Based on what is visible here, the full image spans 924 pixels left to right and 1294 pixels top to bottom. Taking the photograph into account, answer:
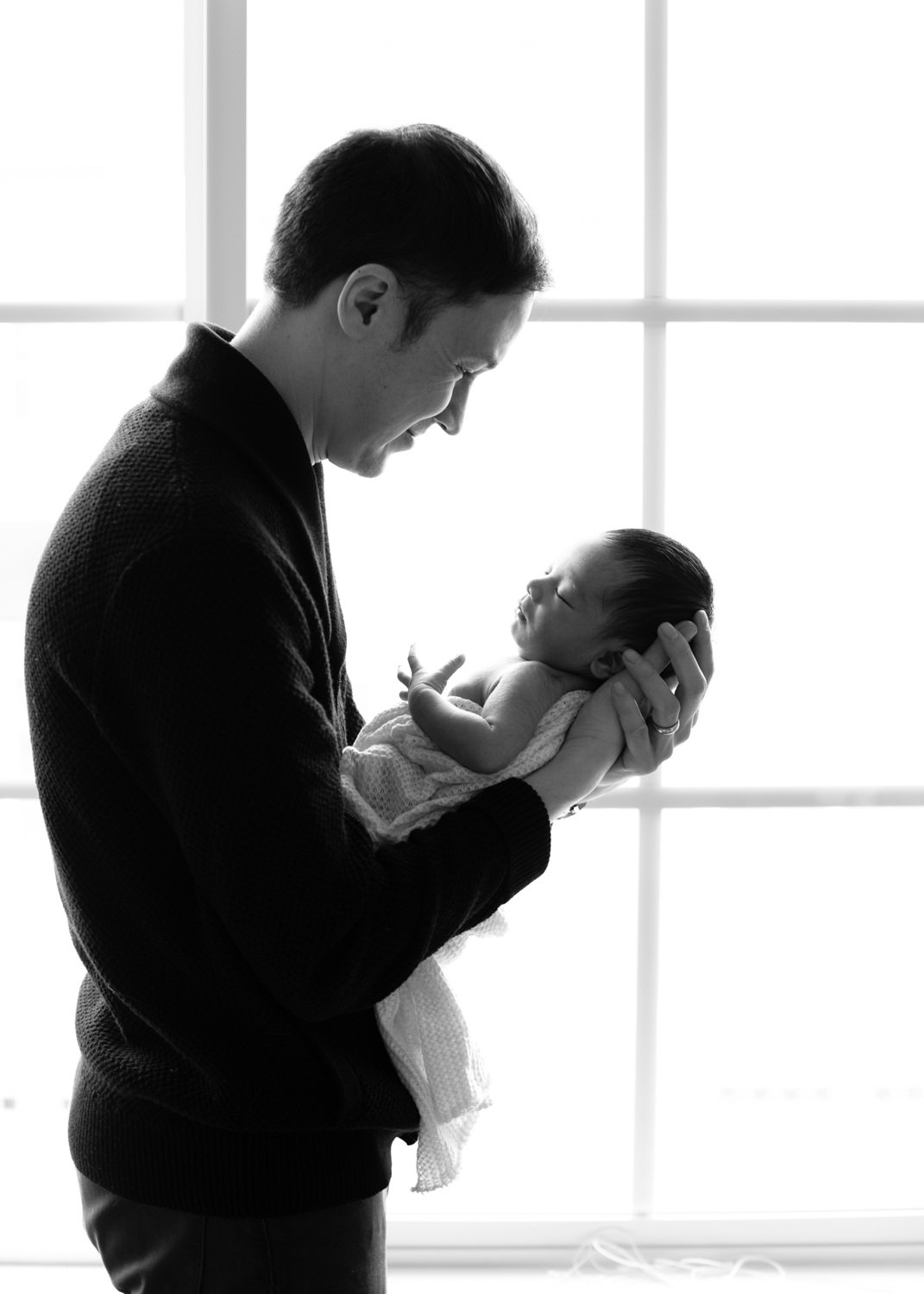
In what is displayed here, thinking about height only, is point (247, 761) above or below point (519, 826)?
above

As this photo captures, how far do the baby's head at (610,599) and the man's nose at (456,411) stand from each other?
25 centimetres

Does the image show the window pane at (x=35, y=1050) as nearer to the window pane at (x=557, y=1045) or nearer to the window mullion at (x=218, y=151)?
the window pane at (x=557, y=1045)

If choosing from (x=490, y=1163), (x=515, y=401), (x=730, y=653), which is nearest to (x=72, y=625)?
(x=515, y=401)

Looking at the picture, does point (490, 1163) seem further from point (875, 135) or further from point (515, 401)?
point (875, 135)

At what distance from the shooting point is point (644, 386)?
1921 mm

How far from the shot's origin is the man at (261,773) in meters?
0.97

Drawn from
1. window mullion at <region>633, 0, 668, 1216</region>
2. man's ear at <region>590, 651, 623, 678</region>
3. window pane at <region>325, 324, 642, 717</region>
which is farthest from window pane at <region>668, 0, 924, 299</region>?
man's ear at <region>590, 651, 623, 678</region>

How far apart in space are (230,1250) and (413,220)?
91cm

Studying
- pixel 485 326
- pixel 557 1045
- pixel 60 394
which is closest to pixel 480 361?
pixel 485 326

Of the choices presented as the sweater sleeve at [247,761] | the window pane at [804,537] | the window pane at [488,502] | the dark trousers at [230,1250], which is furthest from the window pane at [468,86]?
the dark trousers at [230,1250]

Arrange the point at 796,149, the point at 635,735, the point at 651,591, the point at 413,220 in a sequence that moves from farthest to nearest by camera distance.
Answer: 1. the point at 796,149
2. the point at 651,591
3. the point at 635,735
4. the point at 413,220

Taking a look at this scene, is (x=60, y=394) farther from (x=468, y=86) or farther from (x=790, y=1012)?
(x=790, y=1012)

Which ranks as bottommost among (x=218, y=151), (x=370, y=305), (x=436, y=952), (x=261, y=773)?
(x=436, y=952)

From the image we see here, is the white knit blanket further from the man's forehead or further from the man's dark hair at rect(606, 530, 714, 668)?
the man's forehead
